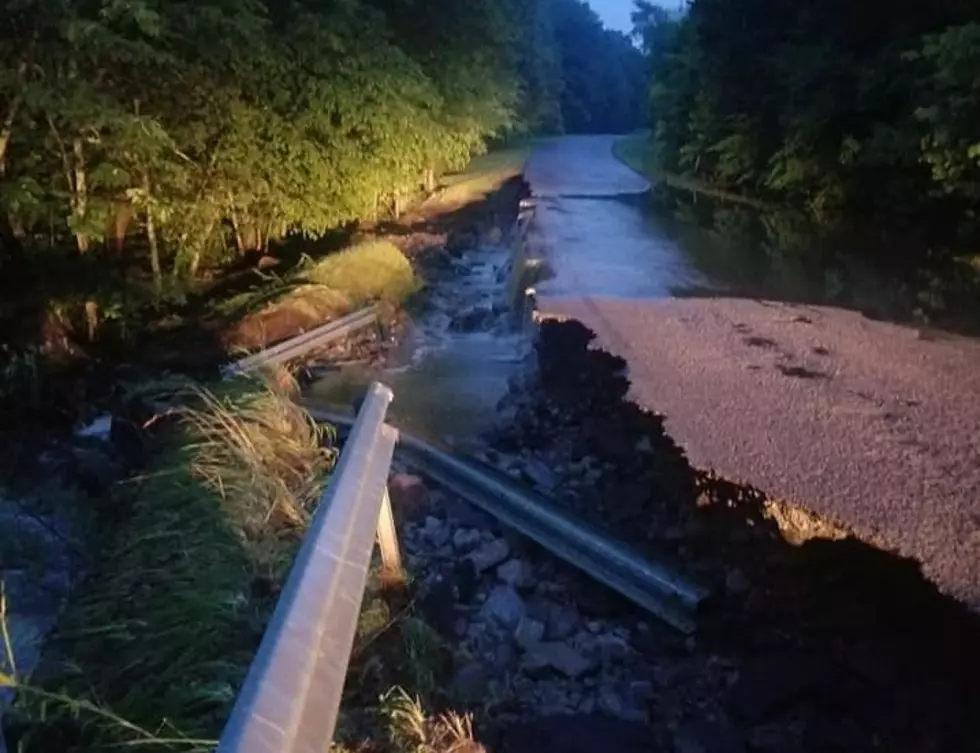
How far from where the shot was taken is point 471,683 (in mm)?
3898

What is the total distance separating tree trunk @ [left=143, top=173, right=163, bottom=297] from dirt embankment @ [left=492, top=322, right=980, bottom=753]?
6.93 metres

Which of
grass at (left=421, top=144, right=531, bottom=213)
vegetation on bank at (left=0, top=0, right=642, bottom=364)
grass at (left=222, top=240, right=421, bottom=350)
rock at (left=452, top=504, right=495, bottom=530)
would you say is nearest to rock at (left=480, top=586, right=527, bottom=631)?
rock at (left=452, top=504, right=495, bottom=530)

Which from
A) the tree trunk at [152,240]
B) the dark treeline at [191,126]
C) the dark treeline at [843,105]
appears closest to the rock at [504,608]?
the dark treeline at [191,126]

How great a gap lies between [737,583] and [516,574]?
108 centimetres

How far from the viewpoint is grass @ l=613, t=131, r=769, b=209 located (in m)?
20.7

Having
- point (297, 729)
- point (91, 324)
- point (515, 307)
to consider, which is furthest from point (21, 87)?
point (297, 729)

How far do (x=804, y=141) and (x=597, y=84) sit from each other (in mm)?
44967

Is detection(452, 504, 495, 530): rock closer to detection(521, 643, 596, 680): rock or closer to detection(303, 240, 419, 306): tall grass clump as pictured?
detection(521, 643, 596, 680): rock

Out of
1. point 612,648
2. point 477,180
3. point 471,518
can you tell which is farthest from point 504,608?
point 477,180

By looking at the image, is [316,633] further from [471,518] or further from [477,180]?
[477,180]

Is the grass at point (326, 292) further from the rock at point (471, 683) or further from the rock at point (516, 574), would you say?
the rock at point (471, 683)

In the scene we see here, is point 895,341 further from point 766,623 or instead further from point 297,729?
point 297,729

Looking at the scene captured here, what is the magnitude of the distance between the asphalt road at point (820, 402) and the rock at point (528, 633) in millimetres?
1176

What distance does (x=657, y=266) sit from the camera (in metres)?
11.7
